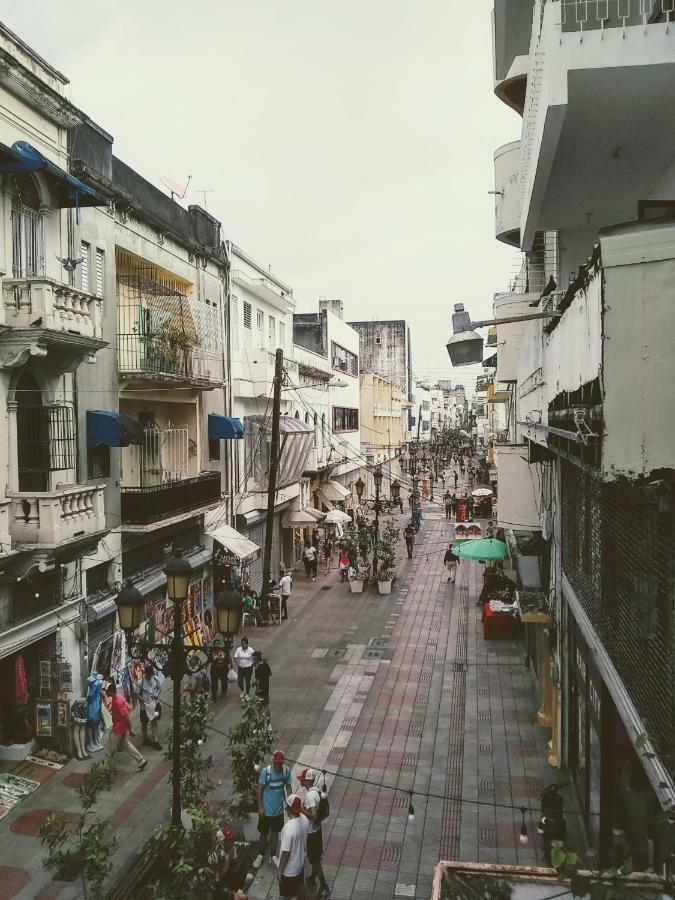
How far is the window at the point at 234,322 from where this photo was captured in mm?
26438

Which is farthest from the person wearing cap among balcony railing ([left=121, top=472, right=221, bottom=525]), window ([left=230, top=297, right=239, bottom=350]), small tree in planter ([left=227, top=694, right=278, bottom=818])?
window ([left=230, top=297, right=239, bottom=350])

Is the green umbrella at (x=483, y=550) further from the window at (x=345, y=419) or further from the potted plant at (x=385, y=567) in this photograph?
the window at (x=345, y=419)

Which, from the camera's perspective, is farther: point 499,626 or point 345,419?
point 345,419

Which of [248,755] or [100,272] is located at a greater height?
[100,272]

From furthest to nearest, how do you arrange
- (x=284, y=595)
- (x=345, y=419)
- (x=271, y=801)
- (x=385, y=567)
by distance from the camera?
1. (x=345, y=419)
2. (x=385, y=567)
3. (x=284, y=595)
4. (x=271, y=801)

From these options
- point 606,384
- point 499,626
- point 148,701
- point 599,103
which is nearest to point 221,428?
point 148,701

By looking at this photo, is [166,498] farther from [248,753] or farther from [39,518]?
[248,753]

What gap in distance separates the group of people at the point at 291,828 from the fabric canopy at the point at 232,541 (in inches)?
472

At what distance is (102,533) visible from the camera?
49.6ft

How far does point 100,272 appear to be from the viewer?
1747 centimetres

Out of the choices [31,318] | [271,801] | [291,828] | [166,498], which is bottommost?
[271,801]

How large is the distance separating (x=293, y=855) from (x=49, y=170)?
38.6 ft

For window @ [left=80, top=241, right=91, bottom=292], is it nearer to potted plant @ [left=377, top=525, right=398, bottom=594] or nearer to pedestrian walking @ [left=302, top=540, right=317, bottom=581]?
potted plant @ [left=377, top=525, right=398, bottom=594]

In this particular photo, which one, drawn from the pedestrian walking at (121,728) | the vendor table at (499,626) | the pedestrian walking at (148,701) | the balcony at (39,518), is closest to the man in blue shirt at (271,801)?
the pedestrian walking at (121,728)
